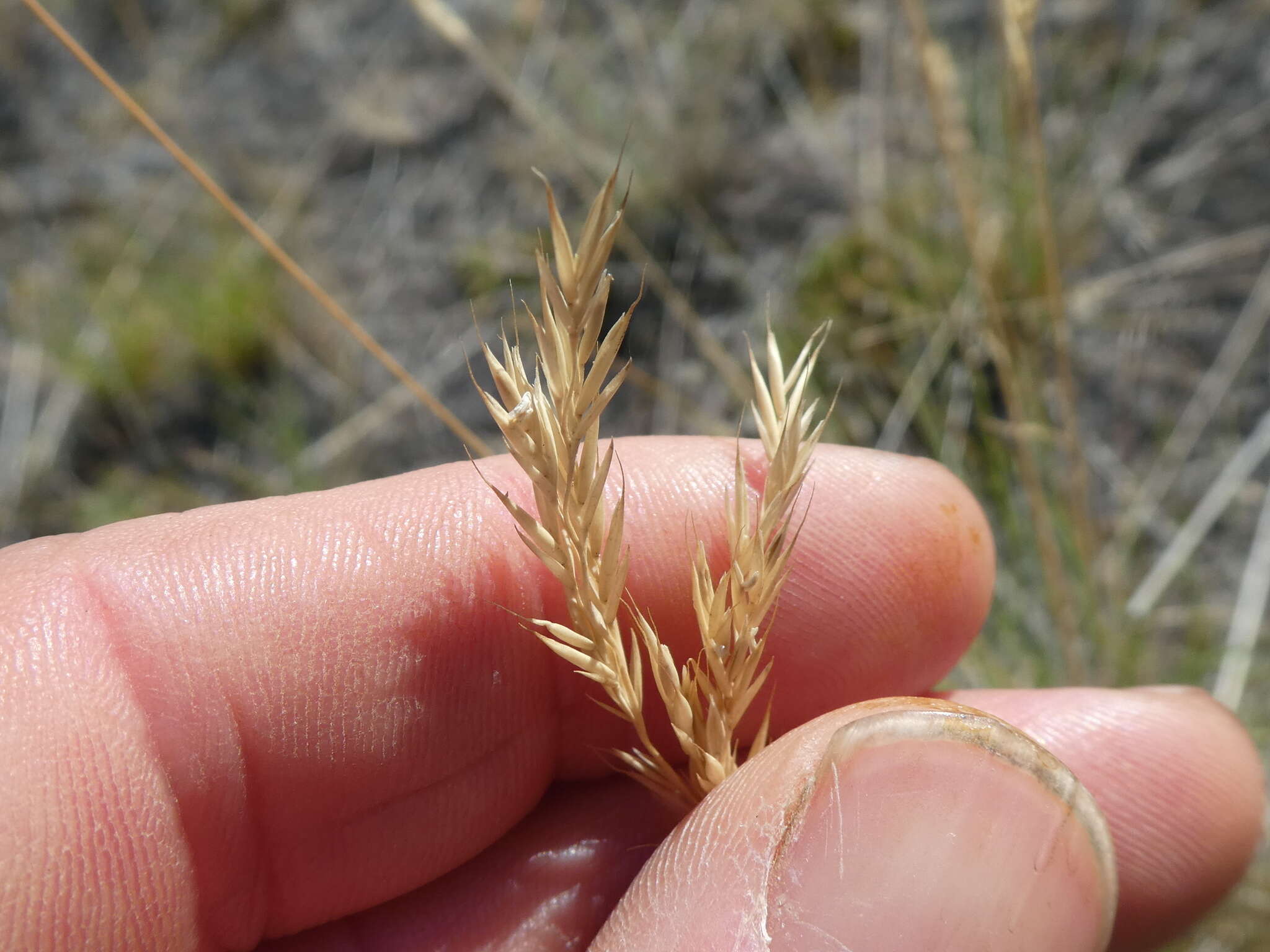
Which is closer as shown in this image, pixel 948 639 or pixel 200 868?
pixel 200 868

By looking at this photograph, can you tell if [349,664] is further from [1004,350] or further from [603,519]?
[1004,350]

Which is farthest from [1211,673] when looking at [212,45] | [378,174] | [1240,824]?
[212,45]

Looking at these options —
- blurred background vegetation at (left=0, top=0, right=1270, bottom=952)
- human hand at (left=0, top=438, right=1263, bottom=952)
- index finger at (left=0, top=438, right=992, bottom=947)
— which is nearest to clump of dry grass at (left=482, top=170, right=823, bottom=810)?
human hand at (left=0, top=438, right=1263, bottom=952)

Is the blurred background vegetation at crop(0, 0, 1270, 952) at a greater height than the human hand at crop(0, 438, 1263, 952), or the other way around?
the blurred background vegetation at crop(0, 0, 1270, 952)

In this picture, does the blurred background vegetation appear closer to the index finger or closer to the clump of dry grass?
the index finger

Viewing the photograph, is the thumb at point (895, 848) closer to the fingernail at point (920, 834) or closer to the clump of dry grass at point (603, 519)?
the fingernail at point (920, 834)

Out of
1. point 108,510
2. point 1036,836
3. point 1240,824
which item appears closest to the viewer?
point 1036,836

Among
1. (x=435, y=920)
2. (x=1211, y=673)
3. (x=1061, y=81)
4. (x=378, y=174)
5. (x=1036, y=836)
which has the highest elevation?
(x=1061, y=81)

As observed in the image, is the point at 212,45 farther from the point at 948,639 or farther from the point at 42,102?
the point at 948,639
